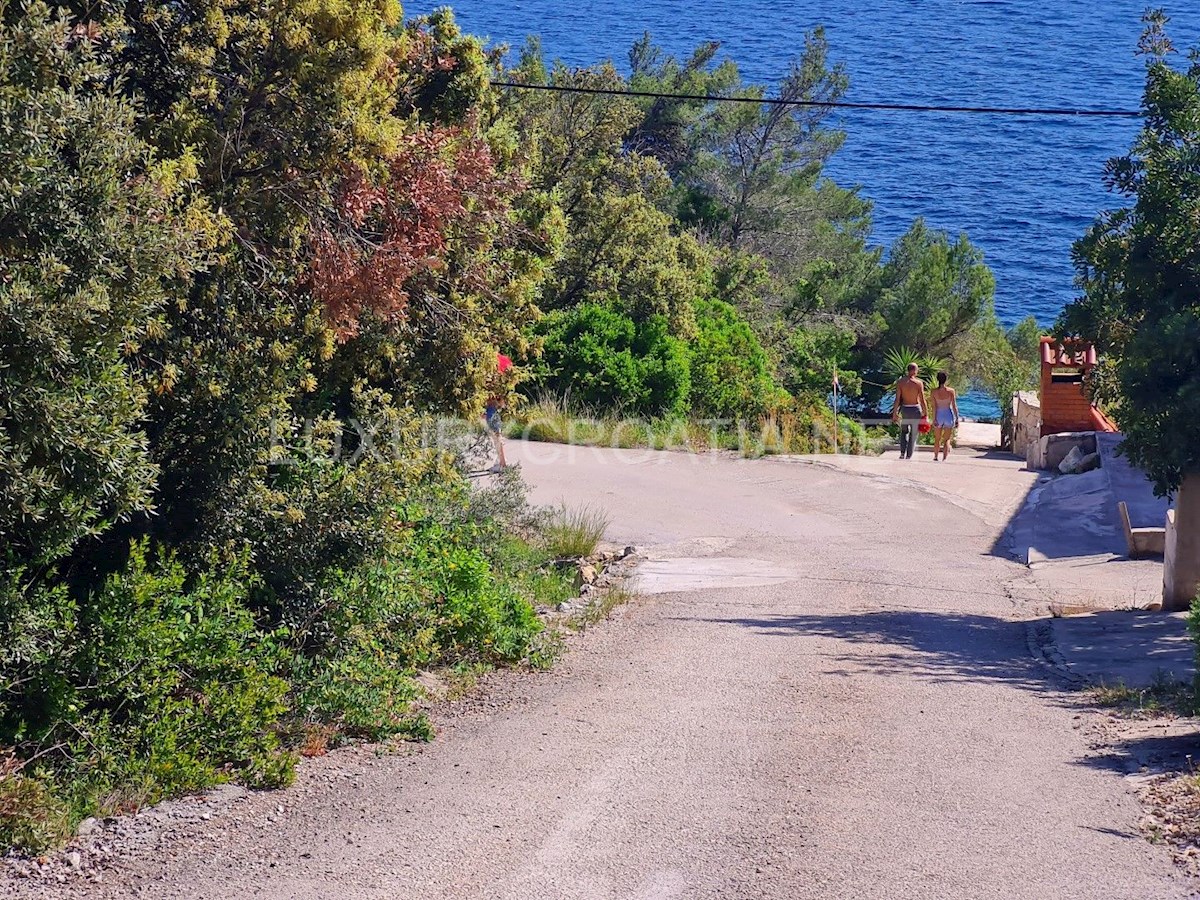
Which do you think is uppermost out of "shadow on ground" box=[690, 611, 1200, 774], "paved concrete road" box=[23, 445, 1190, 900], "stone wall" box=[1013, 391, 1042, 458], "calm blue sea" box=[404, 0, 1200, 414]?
"calm blue sea" box=[404, 0, 1200, 414]

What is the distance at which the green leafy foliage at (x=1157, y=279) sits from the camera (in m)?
11.3

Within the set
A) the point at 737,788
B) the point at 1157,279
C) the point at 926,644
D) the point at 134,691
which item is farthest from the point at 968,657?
the point at 134,691

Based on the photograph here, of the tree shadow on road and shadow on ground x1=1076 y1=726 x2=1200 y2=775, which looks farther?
the tree shadow on road

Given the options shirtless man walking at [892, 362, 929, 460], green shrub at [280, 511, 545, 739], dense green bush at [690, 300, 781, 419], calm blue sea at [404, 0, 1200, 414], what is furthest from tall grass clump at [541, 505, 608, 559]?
calm blue sea at [404, 0, 1200, 414]

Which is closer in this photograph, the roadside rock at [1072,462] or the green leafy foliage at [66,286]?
the green leafy foliage at [66,286]

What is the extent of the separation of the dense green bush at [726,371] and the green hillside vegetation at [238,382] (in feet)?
38.5

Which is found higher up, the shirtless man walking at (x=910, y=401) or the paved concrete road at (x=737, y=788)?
the shirtless man walking at (x=910, y=401)

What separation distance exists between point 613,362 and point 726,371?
3.06 m

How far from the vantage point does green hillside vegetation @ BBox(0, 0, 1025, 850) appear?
6.22 meters

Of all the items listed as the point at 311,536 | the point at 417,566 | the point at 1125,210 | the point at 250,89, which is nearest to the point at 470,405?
the point at 417,566

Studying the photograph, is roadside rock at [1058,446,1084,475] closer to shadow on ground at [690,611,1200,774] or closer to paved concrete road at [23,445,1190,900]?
paved concrete road at [23,445,1190,900]

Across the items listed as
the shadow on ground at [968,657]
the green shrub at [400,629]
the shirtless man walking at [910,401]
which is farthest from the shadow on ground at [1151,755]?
the shirtless man walking at [910,401]

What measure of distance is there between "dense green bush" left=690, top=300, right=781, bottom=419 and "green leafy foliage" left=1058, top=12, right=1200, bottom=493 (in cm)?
1224

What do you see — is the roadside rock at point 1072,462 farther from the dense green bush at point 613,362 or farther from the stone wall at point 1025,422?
the dense green bush at point 613,362
